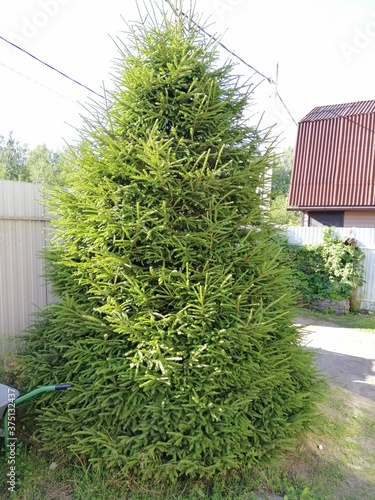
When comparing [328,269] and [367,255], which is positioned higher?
[367,255]

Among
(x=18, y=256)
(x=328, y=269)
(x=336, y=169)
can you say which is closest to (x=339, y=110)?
(x=336, y=169)

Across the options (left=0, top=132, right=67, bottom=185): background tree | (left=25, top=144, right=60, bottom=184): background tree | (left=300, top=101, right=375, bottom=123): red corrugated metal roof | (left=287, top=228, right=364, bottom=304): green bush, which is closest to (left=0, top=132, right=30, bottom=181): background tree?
(left=0, top=132, right=67, bottom=185): background tree

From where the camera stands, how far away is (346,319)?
6.83 m

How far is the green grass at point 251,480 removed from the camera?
183 cm

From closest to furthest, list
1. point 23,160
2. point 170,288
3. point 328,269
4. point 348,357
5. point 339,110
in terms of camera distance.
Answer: point 170,288 → point 348,357 → point 328,269 → point 339,110 → point 23,160

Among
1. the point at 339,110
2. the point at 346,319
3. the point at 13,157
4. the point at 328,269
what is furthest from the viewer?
the point at 13,157

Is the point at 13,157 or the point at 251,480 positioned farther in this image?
the point at 13,157

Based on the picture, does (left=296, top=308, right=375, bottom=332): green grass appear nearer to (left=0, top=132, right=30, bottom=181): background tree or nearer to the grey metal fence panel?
the grey metal fence panel

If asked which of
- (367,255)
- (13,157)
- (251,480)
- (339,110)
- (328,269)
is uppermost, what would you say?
(13,157)

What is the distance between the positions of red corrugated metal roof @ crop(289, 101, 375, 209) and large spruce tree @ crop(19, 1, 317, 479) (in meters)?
8.43

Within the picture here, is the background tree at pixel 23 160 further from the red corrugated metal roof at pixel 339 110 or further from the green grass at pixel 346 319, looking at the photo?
the green grass at pixel 346 319

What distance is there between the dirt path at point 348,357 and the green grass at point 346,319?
0.25 m

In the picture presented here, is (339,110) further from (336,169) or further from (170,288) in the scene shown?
(170,288)

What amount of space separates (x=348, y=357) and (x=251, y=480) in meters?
3.42
